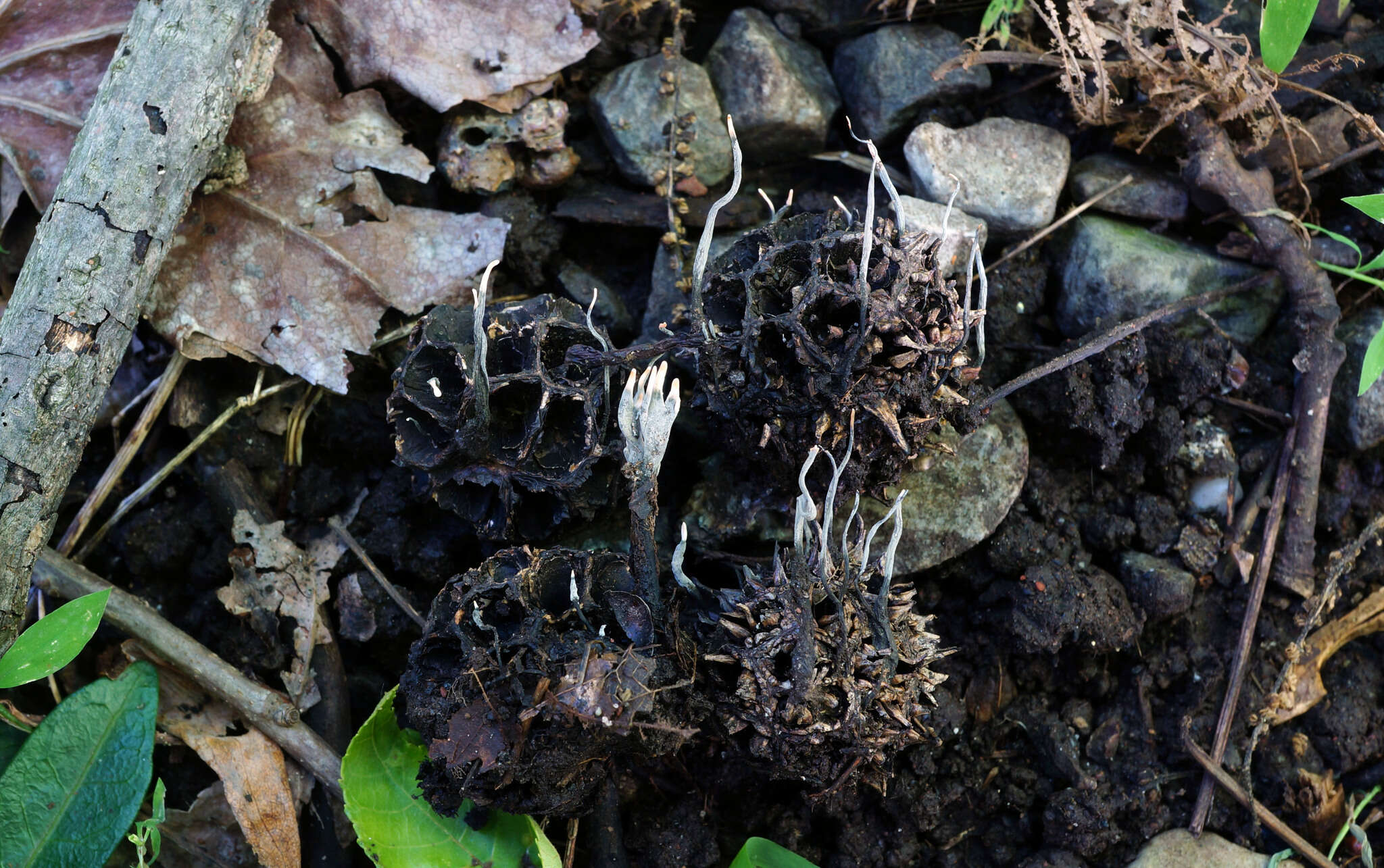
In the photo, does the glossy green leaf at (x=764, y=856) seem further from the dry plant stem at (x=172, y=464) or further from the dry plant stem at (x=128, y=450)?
the dry plant stem at (x=128, y=450)

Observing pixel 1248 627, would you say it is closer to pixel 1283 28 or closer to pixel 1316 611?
pixel 1316 611

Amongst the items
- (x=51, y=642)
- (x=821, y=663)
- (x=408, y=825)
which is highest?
(x=51, y=642)

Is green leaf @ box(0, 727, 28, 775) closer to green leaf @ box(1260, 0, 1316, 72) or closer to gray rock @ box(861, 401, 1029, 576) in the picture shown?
gray rock @ box(861, 401, 1029, 576)

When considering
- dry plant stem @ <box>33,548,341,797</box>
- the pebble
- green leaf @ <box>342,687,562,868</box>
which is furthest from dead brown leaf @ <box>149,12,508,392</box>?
the pebble

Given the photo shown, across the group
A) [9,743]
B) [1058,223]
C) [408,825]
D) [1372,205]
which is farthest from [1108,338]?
[9,743]

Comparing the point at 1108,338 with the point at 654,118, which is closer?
the point at 1108,338

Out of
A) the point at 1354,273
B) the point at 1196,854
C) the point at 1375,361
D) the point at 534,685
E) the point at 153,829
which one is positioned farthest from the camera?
the point at 1354,273

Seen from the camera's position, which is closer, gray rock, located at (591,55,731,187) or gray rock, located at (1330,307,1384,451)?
gray rock, located at (1330,307,1384,451)
